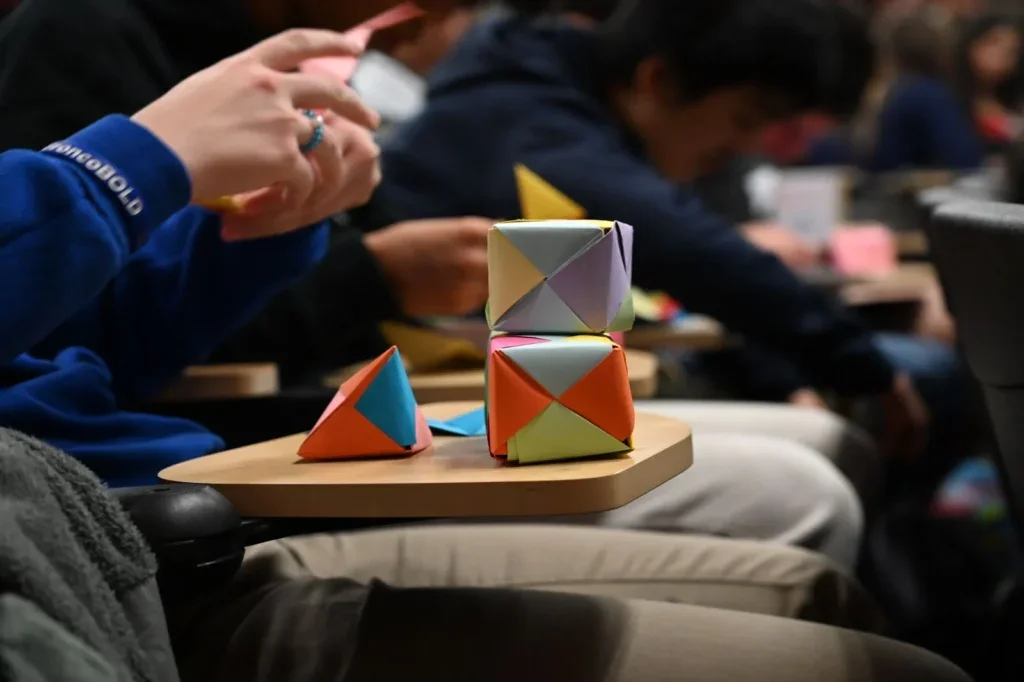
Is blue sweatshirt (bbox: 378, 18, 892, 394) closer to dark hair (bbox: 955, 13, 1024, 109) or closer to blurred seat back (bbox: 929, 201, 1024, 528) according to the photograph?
blurred seat back (bbox: 929, 201, 1024, 528)

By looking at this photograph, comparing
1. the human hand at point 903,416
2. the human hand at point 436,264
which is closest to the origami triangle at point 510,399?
the human hand at point 436,264

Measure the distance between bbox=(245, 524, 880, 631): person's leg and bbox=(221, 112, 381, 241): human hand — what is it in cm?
26

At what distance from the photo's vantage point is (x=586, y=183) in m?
1.62

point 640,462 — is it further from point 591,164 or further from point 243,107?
point 591,164

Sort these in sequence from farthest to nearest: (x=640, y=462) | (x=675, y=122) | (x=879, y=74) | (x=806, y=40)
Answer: (x=879, y=74), (x=675, y=122), (x=806, y=40), (x=640, y=462)

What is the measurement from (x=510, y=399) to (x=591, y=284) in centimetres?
10

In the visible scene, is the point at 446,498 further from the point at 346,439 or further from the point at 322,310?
the point at 322,310

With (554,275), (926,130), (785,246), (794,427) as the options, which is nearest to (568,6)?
(785,246)

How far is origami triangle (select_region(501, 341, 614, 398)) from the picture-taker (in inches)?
27.2

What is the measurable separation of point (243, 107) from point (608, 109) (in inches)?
44.9

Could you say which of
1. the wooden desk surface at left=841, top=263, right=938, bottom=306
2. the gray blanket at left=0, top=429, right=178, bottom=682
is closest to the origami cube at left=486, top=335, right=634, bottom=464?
the gray blanket at left=0, top=429, right=178, bottom=682

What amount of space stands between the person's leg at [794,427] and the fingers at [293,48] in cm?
77

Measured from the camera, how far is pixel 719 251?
1659mm

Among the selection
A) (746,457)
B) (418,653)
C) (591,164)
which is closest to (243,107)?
(418,653)
